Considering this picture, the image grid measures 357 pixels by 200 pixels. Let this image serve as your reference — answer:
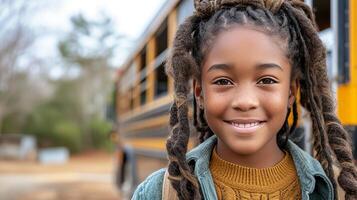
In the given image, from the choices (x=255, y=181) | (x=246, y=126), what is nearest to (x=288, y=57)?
(x=246, y=126)

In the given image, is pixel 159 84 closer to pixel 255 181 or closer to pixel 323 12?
pixel 323 12

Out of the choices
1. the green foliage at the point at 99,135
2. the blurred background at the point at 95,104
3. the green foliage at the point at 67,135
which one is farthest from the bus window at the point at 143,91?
the green foliage at the point at 99,135

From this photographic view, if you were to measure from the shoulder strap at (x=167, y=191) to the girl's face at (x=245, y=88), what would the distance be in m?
0.17

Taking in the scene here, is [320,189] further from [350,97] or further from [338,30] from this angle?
[338,30]

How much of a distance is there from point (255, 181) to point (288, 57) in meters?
0.31

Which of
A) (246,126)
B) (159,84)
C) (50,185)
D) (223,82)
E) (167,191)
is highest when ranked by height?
(159,84)

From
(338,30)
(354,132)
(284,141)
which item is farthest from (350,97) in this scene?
(284,141)

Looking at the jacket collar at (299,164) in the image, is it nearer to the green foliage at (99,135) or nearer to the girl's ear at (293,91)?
the girl's ear at (293,91)

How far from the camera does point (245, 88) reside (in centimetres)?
122

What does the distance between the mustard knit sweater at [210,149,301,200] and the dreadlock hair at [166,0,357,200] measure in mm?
67

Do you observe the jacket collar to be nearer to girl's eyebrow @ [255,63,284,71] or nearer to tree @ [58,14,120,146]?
girl's eyebrow @ [255,63,284,71]

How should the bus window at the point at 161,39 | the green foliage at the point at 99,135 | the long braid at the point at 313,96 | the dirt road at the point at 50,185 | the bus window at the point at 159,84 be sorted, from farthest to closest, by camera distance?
the green foliage at the point at 99,135 < the dirt road at the point at 50,185 < the bus window at the point at 159,84 < the bus window at the point at 161,39 < the long braid at the point at 313,96

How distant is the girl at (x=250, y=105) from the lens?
1226mm

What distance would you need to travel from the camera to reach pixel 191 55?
1330 mm
